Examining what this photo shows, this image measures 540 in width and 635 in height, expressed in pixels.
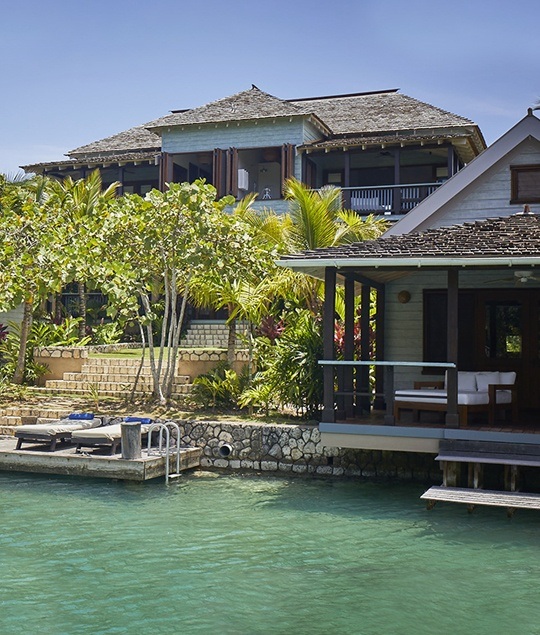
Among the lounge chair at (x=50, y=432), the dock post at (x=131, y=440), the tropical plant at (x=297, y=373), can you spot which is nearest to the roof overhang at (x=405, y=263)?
the tropical plant at (x=297, y=373)

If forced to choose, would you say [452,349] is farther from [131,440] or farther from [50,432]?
[50,432]

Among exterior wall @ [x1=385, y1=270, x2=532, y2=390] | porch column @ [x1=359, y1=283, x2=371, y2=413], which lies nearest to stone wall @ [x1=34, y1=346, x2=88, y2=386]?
porch column @ [x1=359, y1=283, x2=371, y2=413]

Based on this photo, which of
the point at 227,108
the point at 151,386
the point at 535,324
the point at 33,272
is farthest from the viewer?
the point at 227,108

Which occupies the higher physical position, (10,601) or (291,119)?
(291,119)

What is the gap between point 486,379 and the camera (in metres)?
15.3

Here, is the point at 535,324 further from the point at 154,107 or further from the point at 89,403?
the point at 154,107

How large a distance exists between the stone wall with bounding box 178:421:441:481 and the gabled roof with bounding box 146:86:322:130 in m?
16.0

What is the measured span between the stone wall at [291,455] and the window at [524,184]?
224 inches

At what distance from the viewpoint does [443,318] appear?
17.5 metres

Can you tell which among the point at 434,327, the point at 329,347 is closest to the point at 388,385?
the point at 329,347

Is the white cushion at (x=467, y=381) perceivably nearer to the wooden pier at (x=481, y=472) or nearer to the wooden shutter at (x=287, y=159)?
the wooden pier at (x=481, y=472)

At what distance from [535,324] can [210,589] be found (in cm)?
964

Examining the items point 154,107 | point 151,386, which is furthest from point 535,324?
point 154,107

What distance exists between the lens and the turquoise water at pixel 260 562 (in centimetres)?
876
